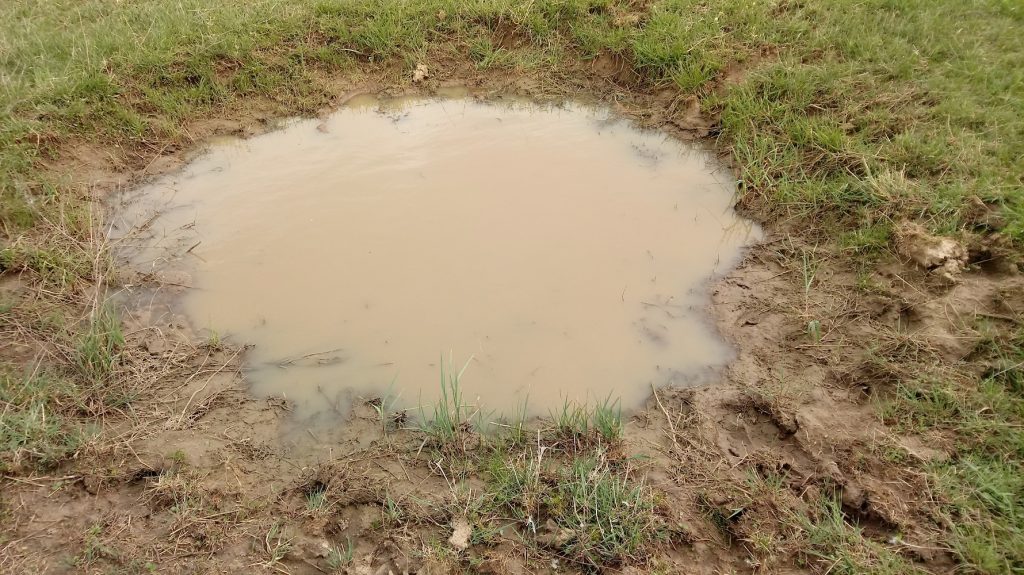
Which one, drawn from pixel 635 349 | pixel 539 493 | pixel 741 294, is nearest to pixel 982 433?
pixel 741 294

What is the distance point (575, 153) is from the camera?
176 inches

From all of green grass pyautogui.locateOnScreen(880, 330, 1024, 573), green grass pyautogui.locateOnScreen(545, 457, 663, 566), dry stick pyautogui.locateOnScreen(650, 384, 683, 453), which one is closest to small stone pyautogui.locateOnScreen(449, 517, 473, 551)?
green grass pyautogui.locateOnScreen(545, 457, 663, 566)

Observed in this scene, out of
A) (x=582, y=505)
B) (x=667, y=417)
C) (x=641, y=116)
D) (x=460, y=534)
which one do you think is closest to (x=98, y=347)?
(x=460, y=534)

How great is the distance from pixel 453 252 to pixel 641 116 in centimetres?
222

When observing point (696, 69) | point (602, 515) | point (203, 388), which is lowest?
point (203, 388)

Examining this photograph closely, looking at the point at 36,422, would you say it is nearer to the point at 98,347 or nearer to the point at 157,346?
the point at 98,347

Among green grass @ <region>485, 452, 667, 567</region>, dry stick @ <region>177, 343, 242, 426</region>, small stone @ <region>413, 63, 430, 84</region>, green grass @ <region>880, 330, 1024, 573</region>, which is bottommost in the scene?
dry stick @ <region>177, 343, 242, 426</region>

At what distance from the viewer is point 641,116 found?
483 centimetres

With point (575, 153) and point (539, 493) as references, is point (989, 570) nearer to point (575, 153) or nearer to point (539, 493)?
point (539, 493)

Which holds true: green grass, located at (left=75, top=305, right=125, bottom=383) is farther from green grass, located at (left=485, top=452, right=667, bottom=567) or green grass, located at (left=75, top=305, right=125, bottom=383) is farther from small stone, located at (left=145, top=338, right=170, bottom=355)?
green grass, located at (left=485, top=452, right=667, bottom=567)

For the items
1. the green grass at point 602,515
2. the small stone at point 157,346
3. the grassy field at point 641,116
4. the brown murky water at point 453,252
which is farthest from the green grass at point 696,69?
the green grass at point 602,515

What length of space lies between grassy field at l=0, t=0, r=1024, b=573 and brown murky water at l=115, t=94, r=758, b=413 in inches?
14.9

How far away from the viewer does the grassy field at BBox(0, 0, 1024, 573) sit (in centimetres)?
239

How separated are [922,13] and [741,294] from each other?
3.07m
